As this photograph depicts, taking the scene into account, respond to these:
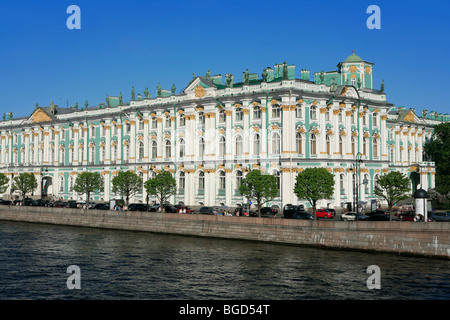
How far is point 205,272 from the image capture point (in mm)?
33469

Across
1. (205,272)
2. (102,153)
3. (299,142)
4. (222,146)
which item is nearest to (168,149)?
(222,146)

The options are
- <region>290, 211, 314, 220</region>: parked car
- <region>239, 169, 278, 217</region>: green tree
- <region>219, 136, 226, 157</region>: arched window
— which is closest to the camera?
<region>290, 211, 314, 220</region>: parked car

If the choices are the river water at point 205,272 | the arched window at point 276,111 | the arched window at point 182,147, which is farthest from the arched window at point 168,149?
the river water at point 205,272

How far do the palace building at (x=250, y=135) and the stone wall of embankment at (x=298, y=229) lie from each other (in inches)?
541

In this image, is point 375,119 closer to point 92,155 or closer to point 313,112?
point 313,112

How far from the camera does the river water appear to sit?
2812 centimetres

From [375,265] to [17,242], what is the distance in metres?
Answer: 29.7

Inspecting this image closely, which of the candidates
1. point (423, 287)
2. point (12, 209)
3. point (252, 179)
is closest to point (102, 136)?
point (12, 209)

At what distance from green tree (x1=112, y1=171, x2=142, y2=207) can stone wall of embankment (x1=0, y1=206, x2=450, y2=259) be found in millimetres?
10134

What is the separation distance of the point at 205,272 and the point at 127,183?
39519 mm

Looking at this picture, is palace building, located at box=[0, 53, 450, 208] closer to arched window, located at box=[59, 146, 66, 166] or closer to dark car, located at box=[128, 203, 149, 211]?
arched window, located at box=[59, 146, 66, 166]

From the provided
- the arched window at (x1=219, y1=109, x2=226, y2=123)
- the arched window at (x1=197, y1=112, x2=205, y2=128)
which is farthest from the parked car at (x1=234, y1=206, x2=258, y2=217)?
the arched window at (x1=197, y1=112, x2=205, y2=128)

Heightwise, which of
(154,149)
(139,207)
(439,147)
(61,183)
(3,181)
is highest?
(439,147)
